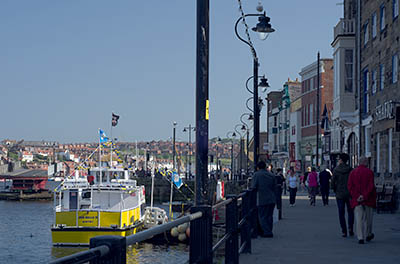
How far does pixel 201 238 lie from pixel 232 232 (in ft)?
11.2

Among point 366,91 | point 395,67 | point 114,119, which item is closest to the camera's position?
point 395,67

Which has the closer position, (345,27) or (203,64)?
(203,64)

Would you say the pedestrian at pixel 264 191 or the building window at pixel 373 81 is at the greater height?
the building window at pixel 373 81

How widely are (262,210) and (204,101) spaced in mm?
6398

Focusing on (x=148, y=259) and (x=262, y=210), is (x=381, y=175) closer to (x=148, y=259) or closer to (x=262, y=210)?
(x=262, y=210)

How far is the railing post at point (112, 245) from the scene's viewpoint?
3.65 metres

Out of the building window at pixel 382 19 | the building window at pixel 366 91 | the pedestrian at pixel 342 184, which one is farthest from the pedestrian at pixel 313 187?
the pedestrian at pixel 342 184

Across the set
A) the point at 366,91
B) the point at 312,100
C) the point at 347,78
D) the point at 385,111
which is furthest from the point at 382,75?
the point at 312,100

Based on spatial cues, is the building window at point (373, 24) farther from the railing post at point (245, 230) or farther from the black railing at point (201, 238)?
the railing post at point (245, 230)

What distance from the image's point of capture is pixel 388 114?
1024 inches

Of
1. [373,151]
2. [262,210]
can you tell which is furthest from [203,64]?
[373,151]

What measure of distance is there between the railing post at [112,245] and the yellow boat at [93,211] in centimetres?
2817

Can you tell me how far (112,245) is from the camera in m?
3.69

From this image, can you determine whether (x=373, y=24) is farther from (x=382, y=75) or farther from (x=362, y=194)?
(x=362, y=194)
